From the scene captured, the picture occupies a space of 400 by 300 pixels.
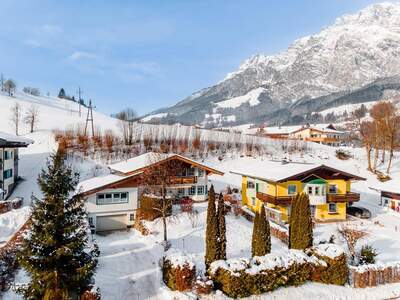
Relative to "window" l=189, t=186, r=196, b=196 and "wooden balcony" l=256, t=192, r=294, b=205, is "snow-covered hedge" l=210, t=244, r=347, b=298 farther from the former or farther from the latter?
"window" l=189, t=186, r=196, b=196

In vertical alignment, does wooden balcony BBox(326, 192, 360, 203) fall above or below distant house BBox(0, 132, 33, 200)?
below

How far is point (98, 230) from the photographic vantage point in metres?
28.6

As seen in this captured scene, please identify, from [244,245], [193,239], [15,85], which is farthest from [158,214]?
[15,85]

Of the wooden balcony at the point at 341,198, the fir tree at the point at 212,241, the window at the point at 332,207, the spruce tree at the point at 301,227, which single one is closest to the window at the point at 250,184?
the wooden balcony at the point at 341,198

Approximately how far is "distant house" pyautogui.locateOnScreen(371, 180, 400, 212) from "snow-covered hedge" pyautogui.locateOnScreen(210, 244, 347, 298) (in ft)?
77.7

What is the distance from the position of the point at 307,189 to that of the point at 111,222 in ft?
64.9

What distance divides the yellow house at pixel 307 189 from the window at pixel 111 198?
14164 millimetres

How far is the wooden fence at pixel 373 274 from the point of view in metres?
18.0

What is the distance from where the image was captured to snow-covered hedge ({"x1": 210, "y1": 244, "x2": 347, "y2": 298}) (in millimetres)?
16344

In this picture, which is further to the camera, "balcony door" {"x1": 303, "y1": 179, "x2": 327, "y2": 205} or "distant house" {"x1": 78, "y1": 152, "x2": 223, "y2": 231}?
"balcony door" {"x1": 303, "y1": 179, "x2": 327, "y2": 205}

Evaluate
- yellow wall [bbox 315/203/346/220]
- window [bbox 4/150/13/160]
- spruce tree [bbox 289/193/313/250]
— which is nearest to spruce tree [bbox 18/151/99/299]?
spruce tree [bbox 289/193/313/250]

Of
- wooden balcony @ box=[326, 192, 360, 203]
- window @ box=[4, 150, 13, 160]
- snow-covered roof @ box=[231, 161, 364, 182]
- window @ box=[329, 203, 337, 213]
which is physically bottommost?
window @ box=[329, 203, 337, 213]

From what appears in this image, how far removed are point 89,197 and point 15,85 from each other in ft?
337

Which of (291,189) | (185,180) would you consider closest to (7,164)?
(185,180)
